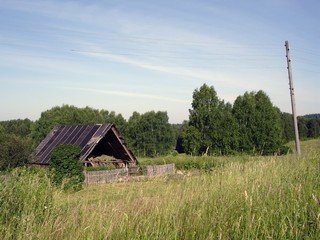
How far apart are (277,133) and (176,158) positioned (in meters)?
22.6

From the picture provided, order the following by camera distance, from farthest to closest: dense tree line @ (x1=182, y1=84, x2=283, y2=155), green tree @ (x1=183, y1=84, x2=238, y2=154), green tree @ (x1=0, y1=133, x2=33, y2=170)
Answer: green tree @ (x1=183, y1=84, x2=238, y2=154)
dense tree line @ (x1=182, y1=84, x2=283, y2=155)
green tree @ (x1=0, y1=133, x2=33, y2=170)

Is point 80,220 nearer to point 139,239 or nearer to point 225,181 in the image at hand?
point 139,239

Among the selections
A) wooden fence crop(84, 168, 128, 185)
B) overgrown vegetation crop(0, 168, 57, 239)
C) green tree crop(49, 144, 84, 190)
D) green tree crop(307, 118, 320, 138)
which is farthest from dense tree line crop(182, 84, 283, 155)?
green tree crop(307, 118, 320, 138)

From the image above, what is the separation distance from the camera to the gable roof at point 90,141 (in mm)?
30434

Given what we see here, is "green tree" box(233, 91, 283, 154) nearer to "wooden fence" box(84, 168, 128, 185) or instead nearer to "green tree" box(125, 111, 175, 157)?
"wooden fence" box(84, 168, 128, 185)

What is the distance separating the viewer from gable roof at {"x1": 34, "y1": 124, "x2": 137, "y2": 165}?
30.4 meters

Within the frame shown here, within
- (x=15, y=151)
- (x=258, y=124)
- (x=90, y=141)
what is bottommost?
(x=15, y=151)

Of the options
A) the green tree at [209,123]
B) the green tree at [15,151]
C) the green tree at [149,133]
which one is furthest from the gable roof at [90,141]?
the green tree at [149,133]

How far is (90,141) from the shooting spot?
2984cm

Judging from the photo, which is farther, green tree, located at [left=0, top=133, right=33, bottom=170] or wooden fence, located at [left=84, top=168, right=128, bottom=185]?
green tree, located at [left=0, top=133, right=33, bottom=170]

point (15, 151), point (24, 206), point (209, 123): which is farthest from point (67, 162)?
point (209, 123)

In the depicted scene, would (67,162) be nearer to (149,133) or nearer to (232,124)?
(232,124)

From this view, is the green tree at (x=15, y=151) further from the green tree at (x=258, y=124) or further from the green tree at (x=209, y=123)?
the green tree at (x=258, y=124)

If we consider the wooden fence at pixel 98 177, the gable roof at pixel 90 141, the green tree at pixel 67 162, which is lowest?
the wooden fence at pixel 98 177
